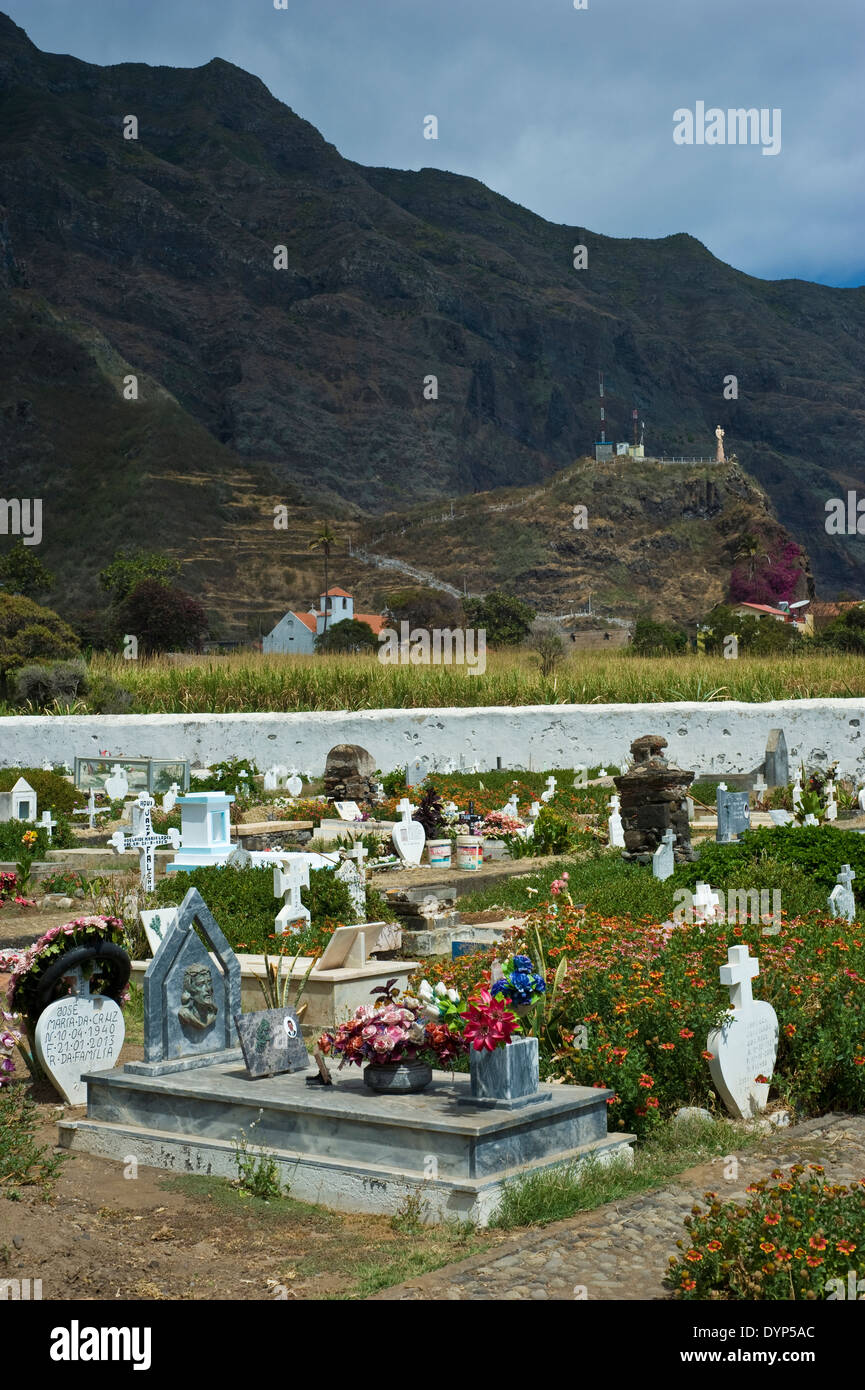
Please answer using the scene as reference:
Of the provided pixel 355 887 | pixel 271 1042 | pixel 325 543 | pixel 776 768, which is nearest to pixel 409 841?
pixel 355 887

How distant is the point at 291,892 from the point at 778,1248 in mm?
7293

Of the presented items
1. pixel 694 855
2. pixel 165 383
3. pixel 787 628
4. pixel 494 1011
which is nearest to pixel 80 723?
pixel 694 855

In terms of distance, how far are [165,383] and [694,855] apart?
16307cm

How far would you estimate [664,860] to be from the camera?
44.4 feet

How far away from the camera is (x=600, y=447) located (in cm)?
13225

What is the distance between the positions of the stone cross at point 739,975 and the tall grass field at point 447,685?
18.3 m

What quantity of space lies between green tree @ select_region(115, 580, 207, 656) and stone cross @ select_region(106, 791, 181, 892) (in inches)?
2178

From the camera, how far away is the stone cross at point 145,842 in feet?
44.5

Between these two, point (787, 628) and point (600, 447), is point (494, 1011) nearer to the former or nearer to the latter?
point (787, 628)

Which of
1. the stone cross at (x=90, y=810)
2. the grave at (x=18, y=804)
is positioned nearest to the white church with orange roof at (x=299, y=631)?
the stone cross at (x=90, y=810)

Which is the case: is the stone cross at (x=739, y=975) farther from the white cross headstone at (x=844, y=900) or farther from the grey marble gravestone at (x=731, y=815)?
the grey marble gravestone at (x=731, y=815)

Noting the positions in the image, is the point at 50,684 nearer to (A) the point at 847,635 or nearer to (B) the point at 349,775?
(B) the point at 349,775

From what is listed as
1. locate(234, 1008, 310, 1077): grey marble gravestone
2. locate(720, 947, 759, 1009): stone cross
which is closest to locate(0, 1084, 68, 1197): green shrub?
locate(234, 1008, 310, 1077): grey marble gravestone

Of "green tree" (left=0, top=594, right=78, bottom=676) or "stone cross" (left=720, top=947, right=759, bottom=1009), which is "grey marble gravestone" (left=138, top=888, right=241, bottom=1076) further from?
"green tree" (left=0, top=594, right=78, bottom=676)
